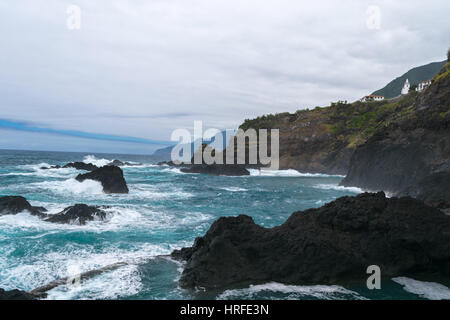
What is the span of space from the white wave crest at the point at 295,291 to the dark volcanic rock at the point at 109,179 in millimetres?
25096

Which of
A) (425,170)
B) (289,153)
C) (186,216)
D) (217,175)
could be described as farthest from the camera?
(289,153)

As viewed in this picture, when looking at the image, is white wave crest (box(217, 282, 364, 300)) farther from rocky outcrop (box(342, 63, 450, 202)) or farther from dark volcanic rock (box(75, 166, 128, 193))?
dark volcanic rock (box(75, 166, 128, 193))

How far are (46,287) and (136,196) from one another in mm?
20977

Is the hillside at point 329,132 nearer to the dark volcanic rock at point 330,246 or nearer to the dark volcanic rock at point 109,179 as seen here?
the dark volcanic rock at point 109,179

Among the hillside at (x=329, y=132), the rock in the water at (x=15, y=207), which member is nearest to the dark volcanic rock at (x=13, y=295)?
the rock in the water at (x=15, y=207)

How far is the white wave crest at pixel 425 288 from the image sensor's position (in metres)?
9.28

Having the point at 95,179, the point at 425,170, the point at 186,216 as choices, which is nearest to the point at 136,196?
the point at 95,179

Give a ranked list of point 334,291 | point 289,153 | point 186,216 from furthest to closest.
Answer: point 289,153
point 186,216
point 334,291

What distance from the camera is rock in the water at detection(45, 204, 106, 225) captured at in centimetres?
1802

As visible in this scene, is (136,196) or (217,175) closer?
(136,196)

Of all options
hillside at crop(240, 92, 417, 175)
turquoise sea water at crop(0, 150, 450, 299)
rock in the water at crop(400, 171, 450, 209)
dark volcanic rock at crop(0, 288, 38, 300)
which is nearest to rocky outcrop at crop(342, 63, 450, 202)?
rock in the water at crop(400, 171, 450, 209)

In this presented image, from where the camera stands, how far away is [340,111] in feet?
291

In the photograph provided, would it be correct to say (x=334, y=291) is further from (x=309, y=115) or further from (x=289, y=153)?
(x=309, y=115)

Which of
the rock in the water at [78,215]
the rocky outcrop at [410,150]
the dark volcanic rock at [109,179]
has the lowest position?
the rock in the water at [78,215]
